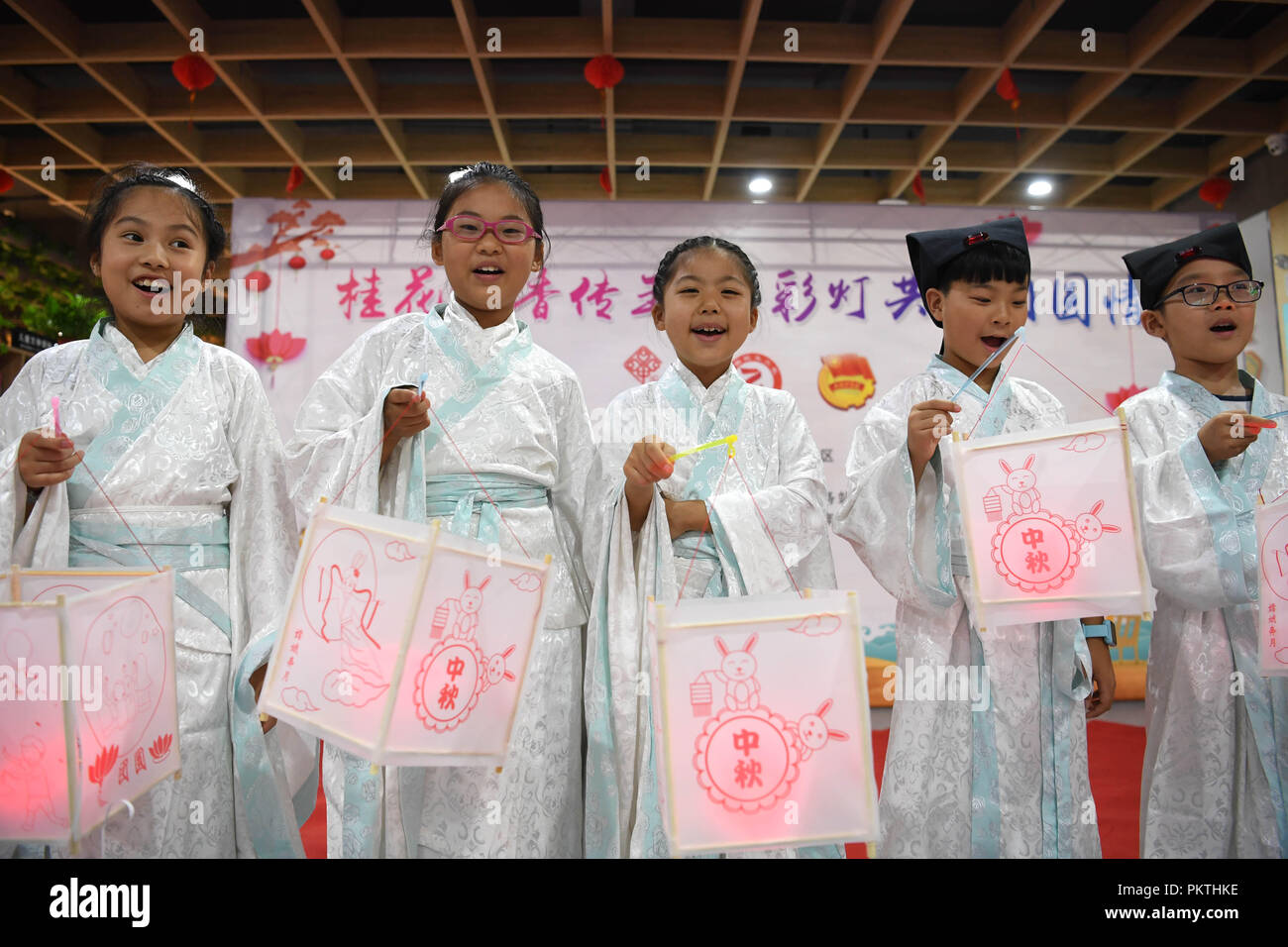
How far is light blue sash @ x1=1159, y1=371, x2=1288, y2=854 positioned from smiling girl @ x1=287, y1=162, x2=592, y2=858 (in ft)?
5.21

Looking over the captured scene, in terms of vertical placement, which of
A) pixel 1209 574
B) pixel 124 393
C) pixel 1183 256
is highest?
pixel 1183 256

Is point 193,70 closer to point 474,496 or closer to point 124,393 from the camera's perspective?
point 124,393

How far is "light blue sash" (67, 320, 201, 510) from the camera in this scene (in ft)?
6.51

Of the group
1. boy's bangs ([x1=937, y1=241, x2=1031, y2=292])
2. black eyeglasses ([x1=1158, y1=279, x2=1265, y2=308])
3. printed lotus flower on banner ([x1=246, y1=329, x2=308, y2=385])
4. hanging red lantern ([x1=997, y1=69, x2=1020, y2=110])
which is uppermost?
hanging red lantern ([x1=997, y1=69, x2=1020, y2=110])

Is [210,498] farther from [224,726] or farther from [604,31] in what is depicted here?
[604,31]

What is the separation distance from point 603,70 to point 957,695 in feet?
11.3

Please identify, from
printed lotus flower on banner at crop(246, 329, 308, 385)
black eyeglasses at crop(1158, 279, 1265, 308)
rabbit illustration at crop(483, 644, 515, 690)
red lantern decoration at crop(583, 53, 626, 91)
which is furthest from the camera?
printed lotus flower on banner at crop(246, 329, 308, 385)

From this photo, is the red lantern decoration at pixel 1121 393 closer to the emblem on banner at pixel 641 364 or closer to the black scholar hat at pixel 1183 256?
the emblem on banner at pixel 641 364

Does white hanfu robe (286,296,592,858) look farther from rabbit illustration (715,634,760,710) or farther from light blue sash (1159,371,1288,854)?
light blue sash (1159,371,1288,854)

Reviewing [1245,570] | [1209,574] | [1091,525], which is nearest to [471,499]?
[1091,525]

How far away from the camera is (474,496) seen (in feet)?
6.76

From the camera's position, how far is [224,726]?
2035 mm

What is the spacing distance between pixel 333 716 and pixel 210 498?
795 millimetres

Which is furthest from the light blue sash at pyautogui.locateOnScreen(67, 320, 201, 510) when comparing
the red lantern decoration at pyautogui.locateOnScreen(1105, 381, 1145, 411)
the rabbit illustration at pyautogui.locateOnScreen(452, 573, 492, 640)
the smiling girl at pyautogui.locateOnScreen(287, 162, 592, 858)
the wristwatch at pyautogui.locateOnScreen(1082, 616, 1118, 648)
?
the red lantern decoration at pyautogui.locateOnScreen(1105, 381, 1145, 411)
